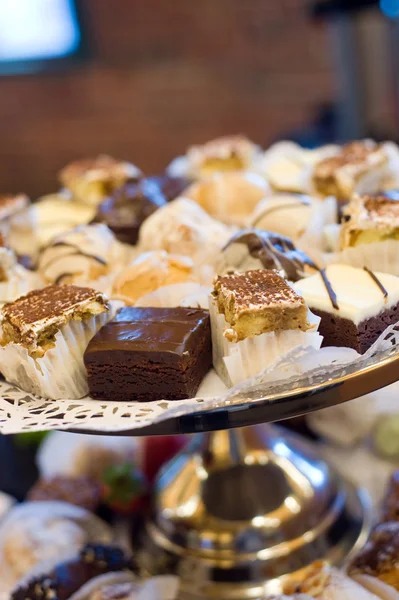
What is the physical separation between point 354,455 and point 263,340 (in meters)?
0.74

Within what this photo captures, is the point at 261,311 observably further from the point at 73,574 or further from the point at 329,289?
the point at 73,574

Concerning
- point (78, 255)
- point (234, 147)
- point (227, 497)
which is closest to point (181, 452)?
point (227, 497)

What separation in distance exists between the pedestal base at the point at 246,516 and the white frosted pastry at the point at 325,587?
4.4 inches

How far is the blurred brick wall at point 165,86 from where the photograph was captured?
199 inches

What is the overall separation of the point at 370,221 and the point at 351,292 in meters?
0.18

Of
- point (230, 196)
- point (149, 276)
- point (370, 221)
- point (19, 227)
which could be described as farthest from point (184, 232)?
point (19, 227)

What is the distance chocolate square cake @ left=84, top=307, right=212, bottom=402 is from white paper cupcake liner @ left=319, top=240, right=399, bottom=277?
348mm

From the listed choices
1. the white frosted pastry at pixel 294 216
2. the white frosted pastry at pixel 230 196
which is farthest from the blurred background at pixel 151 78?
the white frosted pastry at pixel 294 216

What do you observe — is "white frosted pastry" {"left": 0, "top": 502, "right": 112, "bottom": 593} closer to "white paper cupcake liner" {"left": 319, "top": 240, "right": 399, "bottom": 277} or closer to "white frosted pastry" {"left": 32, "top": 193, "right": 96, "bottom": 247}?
"white frosted pastry" {"left": 32, "top": 193, "right": 96, "bottom": 247}

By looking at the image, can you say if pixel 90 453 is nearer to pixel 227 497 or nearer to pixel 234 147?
pixel 227 497

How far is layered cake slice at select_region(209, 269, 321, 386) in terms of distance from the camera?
96cm

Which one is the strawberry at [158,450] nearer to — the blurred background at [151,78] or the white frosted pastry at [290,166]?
the white frosted pastry at [290,166]

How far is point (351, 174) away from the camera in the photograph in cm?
160

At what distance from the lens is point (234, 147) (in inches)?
80.3
